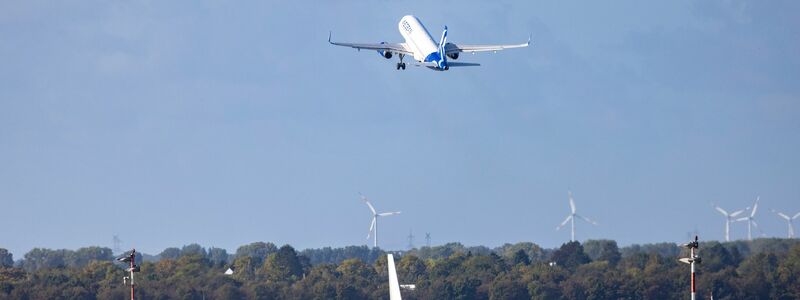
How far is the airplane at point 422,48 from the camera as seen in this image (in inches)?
6363

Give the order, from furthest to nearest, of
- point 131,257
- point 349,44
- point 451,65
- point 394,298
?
point 349,44
point 451,65
point 131,257
point 394,298

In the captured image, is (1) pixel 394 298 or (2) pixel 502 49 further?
(2) pixel 502 49

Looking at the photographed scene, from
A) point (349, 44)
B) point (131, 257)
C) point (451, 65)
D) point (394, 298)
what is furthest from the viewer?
point (349, 44)

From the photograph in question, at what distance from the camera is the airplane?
162m

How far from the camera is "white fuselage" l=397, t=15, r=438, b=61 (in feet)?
546

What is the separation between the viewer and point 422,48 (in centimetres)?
16800

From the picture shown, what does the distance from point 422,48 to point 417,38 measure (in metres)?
2.89

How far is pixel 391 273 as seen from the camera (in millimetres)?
117125

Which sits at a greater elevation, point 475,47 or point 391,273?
point 475,47

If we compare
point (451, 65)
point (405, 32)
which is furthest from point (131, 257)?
point (405, 32)

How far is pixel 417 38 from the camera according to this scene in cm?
17062

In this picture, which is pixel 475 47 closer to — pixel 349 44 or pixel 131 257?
pixel 349 44

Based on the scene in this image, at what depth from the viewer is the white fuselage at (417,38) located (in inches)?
6555

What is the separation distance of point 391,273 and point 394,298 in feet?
8.86
